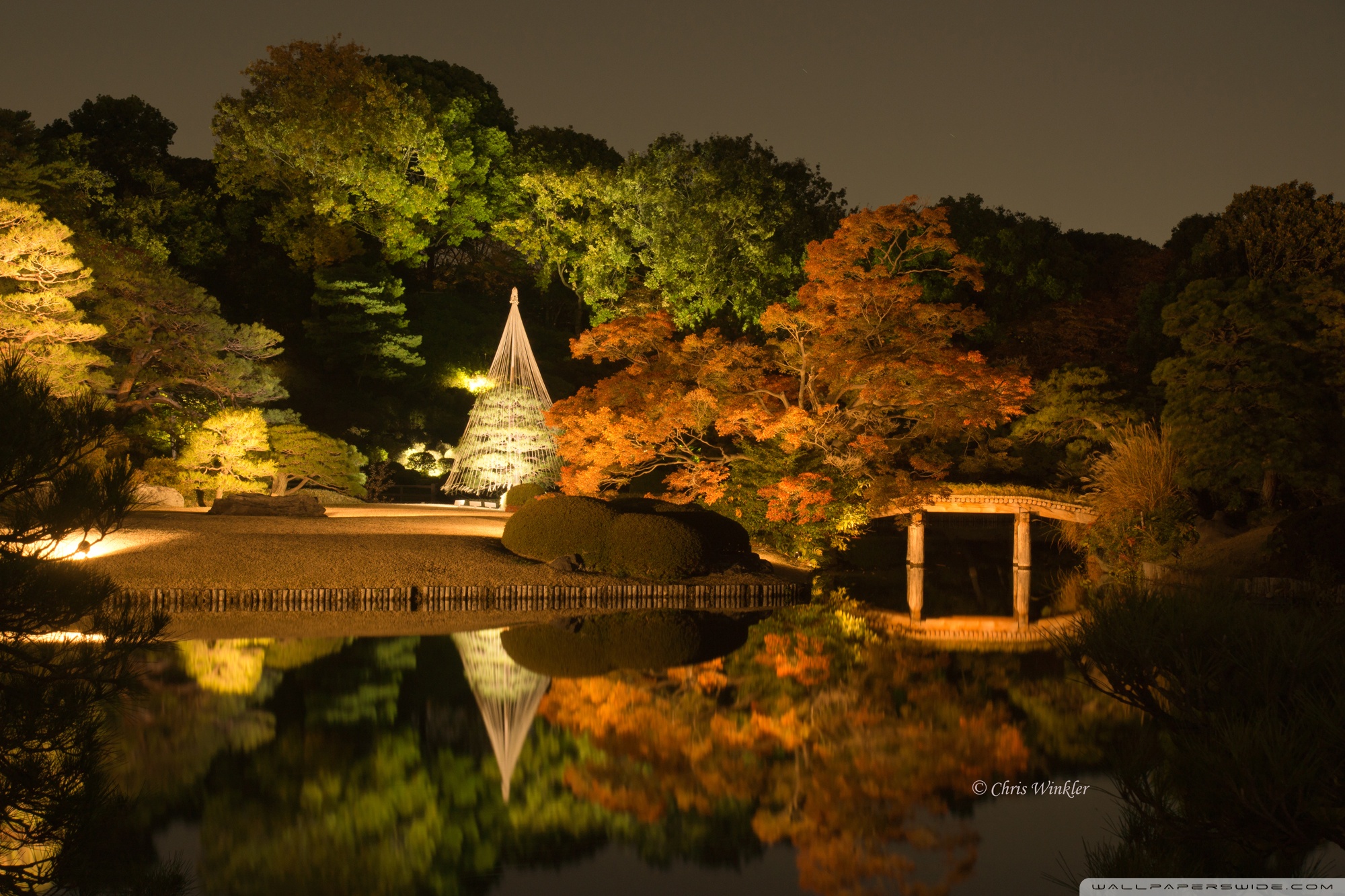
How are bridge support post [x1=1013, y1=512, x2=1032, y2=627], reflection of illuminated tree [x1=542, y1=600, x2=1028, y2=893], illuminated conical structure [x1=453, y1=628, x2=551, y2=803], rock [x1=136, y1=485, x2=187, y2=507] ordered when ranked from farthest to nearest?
rock [x1=136, y1=485, x2=187, y2=507]
bridge support post [x1=1013, y1=512, x2=1032, y2=627]
illuminated conical structure [x1=453, y1=628, x2=551, y2=803]
reflection of illuminated tree [x1=542, y1=600, x2=1028, y2=893]

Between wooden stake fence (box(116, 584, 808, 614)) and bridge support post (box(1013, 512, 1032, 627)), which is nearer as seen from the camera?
wooden stake fence (box(116, 584, 808, 614))

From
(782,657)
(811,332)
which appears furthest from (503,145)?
(782,657)

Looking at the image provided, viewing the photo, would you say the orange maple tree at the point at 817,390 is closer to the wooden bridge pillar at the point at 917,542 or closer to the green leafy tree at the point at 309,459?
the wooden bridge pillar at the point at 917,542

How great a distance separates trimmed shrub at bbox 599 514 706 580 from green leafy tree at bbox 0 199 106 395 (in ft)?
26.7

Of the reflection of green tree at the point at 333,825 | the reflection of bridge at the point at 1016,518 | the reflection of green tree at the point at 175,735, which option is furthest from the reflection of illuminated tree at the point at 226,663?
the reflection of bridge at the point at 1016,518

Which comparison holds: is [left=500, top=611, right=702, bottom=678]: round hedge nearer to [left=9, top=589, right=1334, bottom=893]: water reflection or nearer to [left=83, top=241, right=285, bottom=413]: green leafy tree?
[left=9, top=589, right=1334, bottom=893]: water reflection

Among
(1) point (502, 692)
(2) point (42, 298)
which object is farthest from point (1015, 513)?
(2) point (42, 298)

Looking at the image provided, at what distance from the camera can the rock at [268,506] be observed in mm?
18109

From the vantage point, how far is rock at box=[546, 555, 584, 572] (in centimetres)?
1438

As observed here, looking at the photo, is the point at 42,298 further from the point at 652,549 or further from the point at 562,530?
the point at 652,549

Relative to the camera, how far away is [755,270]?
22.9 m

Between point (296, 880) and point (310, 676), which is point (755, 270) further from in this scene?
point (296, 880)

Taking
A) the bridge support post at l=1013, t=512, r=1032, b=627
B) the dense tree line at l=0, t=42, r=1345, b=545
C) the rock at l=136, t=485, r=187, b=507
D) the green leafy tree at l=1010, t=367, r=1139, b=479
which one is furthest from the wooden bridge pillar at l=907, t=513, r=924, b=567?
the rock at l=136, t=485, r=187, b=507

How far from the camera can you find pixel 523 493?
840 inches
